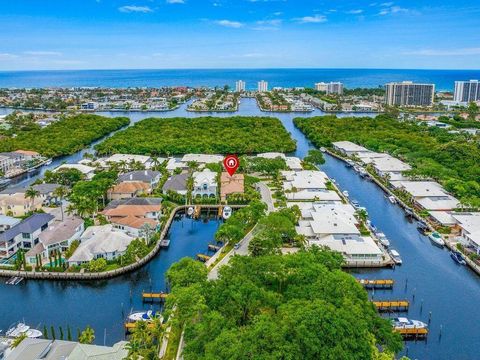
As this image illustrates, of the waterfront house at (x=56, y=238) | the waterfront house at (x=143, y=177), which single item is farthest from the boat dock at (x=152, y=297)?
the waterfront house at (x=143, y=177)

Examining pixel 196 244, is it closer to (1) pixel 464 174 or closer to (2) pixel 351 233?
(2) pixel 351 233

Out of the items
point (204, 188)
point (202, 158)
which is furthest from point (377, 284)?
point (202, 158)

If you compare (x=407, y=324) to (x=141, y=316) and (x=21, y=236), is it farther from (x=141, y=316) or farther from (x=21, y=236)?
(x=21, y=236)

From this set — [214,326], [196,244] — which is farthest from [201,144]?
[214,326]

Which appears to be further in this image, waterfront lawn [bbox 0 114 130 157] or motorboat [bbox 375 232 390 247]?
waterfront lawn [bbox 0 114 130 157]

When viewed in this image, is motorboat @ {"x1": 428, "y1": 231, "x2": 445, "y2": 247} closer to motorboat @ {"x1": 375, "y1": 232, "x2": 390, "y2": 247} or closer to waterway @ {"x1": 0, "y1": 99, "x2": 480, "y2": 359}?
waterway @ {"x1": 0, "y1": 99, "x2": 480, "y2": 359}

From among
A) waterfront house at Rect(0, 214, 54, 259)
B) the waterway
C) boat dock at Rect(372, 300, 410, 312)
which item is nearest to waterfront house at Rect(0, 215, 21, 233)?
waterfront house at Rect(0, 214, 54, 259)
